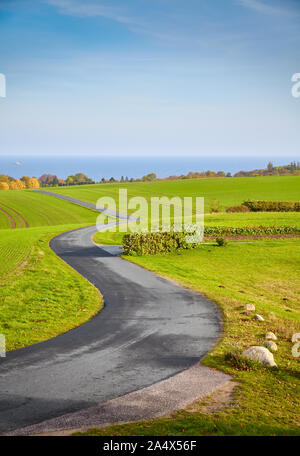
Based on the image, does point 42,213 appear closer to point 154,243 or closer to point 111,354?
point 154,243

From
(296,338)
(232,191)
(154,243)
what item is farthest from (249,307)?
(232,191)

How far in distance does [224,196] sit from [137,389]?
9348cm

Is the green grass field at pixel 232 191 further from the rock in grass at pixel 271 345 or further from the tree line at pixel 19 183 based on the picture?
the rock in grass at pixel 271 345

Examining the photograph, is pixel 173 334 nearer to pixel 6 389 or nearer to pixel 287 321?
pixel 287 321

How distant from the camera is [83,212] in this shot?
77.8 metres

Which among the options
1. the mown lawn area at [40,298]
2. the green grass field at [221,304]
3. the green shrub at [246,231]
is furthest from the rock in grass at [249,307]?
the green shrub at [246,231]

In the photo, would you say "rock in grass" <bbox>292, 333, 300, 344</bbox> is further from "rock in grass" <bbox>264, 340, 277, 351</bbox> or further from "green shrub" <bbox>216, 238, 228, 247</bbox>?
"green shrub" <bbox>216, 238, 228, 247</bbox>

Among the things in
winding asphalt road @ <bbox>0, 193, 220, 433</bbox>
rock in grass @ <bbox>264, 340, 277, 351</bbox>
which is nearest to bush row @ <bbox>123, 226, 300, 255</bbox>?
winding asphalt road @ <bbox>0, 193, 220, 433</bbox>

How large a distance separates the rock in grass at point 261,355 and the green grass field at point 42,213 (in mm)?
49257

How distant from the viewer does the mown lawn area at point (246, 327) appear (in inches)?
338

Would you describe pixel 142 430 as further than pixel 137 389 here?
No

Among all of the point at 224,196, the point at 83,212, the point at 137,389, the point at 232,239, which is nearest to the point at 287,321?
the point at 137,389

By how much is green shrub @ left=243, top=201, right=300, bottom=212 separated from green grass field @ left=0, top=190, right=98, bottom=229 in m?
25.5

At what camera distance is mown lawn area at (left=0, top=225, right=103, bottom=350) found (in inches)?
585
